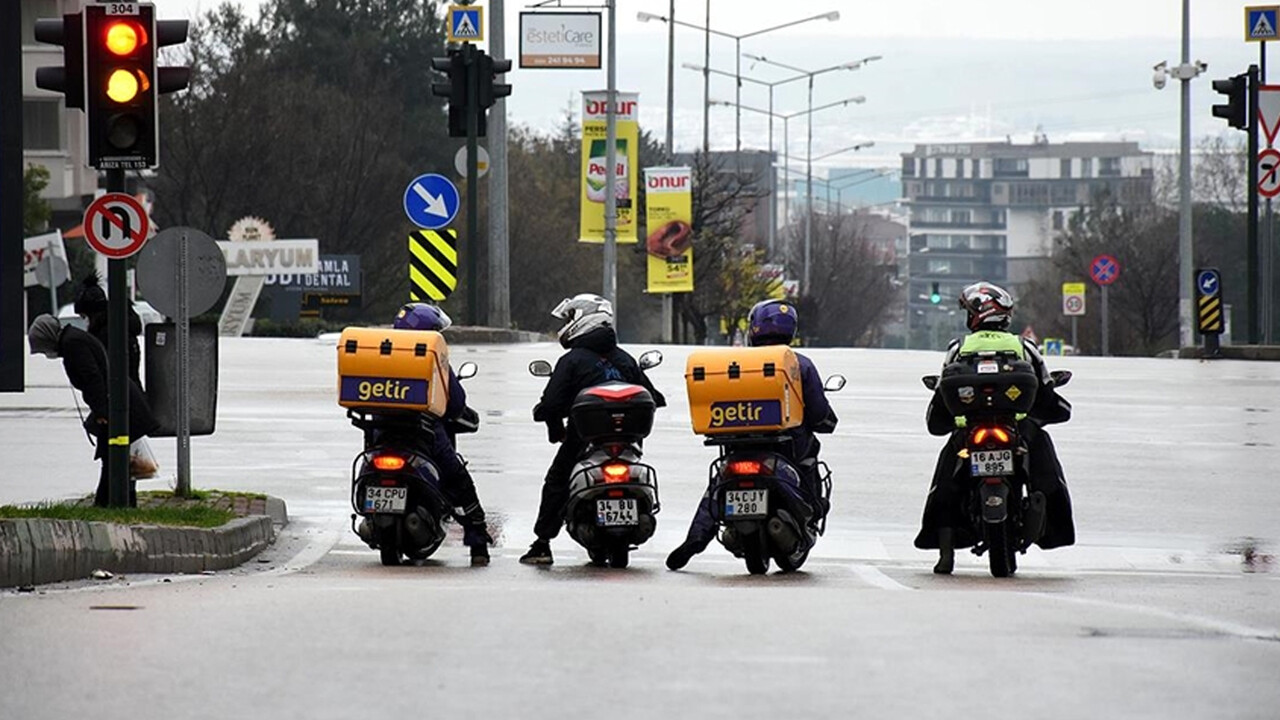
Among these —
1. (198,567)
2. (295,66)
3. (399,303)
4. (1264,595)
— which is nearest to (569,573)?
(198,567)

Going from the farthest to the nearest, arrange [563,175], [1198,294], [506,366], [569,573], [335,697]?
1. [563,175]
2. [1198,294]
3. [506,366]
4. [569,573]
5. [335,697]

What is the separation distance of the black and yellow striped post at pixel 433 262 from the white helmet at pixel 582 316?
2065 centimetres

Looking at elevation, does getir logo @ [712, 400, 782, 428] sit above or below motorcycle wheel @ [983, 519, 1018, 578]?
above

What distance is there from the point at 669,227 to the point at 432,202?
26346 mm

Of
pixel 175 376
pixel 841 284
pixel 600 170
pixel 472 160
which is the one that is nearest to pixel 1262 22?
pixel 600 170

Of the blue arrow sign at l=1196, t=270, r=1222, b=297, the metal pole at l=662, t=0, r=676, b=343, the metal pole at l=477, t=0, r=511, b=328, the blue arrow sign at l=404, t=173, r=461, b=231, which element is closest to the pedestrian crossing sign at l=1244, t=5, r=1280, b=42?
the blue arrow sign at l=1196, t=270, r=1222, b=297

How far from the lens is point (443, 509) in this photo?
1455cm

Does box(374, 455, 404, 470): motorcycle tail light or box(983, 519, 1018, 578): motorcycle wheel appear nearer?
box(983, 519, 1018, 578): motorcycle wheel

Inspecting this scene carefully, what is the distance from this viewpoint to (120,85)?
15.1m

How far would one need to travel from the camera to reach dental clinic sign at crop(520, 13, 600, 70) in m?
51.8

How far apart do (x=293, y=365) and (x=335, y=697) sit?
85.8ft

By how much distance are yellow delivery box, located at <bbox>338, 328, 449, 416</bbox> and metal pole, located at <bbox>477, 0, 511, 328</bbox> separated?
29.1 meters

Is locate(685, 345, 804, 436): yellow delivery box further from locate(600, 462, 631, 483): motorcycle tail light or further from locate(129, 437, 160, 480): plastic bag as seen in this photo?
locate(129, 437, 160, 480): plastic bag

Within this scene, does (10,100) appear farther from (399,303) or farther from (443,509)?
(399,303)
